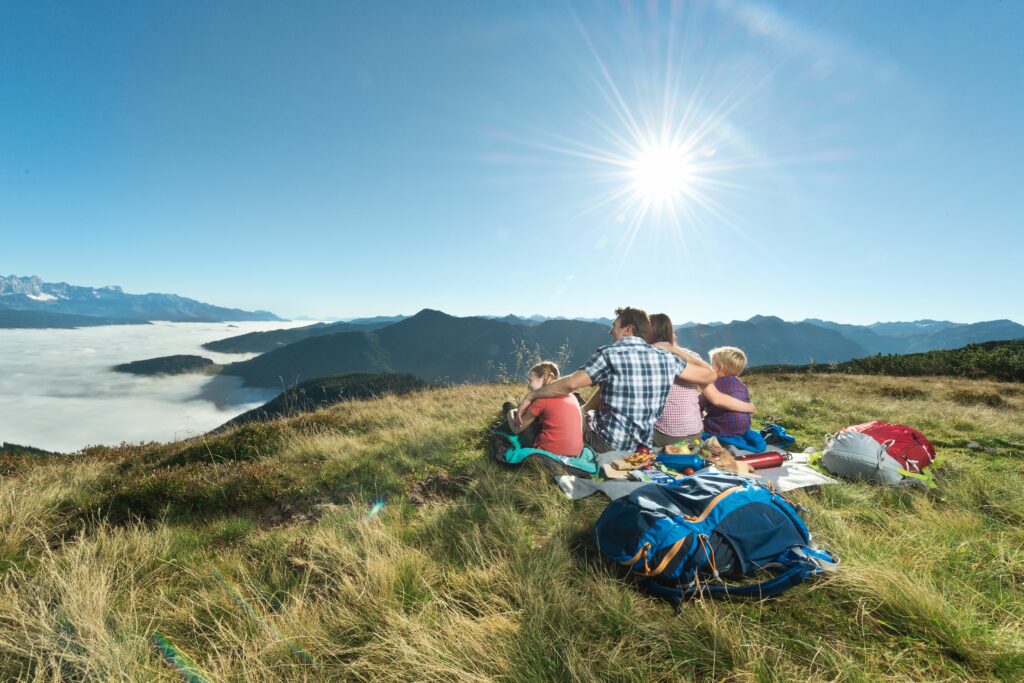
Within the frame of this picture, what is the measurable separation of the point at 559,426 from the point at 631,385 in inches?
37.2

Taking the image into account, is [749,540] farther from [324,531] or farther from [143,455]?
[143,455]

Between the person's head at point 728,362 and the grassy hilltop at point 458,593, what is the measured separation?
2.08 m

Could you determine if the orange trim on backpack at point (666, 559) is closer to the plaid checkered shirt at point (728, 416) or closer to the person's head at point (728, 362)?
the plaid checkered shirt at point (728, 416)

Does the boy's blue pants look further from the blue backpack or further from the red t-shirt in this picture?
the blue backpack

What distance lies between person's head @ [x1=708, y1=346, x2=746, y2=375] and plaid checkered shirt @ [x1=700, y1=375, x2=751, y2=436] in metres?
0.09

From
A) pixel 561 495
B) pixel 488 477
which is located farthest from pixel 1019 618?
pixel 488 477

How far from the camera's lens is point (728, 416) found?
17.9ft

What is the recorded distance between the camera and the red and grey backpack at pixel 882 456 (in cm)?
395

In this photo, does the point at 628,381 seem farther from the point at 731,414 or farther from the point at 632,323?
the point at 731,414

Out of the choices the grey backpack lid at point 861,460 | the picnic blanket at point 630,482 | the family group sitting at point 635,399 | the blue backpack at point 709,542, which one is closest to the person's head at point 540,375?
the family group sitting at point 635,399

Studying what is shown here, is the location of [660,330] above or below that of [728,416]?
above

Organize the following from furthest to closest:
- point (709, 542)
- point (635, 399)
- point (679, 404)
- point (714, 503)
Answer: point (679, 404) < point (635, 399) < point (714, 503) < point (709, 542)

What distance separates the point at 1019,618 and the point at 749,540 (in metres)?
1.15

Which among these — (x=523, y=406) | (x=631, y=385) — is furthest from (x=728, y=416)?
(x=523, y=406)
